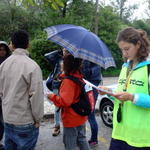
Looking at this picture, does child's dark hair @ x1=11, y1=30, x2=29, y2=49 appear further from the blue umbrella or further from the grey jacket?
the blue umbrella

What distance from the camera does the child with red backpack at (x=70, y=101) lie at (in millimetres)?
2996

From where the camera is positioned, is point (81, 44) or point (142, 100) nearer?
point (142, 100)

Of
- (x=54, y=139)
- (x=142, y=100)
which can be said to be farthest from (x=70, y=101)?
(x=54, y=139)

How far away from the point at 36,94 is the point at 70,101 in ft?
1.37

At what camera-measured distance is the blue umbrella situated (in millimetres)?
3043

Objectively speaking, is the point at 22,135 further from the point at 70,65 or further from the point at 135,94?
the point at 135,94

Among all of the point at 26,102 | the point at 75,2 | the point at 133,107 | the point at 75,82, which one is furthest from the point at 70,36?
the point at 75,2

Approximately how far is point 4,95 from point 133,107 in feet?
4.74

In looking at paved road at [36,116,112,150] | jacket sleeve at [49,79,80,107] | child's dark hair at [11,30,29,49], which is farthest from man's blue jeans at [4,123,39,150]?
paved road at [36,116,112,150]

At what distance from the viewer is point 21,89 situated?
279 centimetres

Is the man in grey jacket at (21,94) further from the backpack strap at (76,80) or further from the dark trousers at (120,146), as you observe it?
the dark trousers at (120,146)

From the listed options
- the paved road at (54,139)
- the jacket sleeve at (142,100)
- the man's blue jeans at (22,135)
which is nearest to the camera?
the jacket sleeve at (142,100)

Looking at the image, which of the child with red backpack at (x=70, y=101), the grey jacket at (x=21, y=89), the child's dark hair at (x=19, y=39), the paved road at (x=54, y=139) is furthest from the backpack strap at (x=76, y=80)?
the paved road at (x=54, y=139)

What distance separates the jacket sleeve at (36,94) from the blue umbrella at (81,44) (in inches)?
19.2
